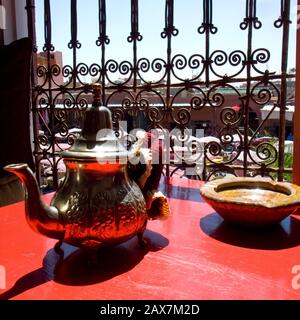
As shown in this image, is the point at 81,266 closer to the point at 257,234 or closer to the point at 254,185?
Result: the point at 257,234

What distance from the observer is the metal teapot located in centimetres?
54

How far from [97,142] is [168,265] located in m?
0.25

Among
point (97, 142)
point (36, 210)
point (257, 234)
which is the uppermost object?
point (97, 142)

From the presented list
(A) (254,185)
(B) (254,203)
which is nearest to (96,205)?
(B) (254,203)

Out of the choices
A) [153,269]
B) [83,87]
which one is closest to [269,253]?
[153,269]

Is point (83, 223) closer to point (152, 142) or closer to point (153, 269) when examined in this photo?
point (153, 269)

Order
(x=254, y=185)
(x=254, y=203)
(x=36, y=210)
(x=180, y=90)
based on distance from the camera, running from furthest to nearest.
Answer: (x=180, y=90), (x=254, y=185), (x=254, y=203), (x=36, y=210)

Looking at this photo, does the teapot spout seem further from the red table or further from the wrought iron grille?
the wrought iron grille

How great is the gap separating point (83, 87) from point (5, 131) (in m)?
0.40

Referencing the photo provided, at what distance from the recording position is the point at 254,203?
2.25 ft

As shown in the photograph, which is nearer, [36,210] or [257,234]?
[36,210]

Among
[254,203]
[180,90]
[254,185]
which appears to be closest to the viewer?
[254,203]

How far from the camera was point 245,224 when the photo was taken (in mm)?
745

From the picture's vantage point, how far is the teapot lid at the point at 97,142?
559 millimetres
